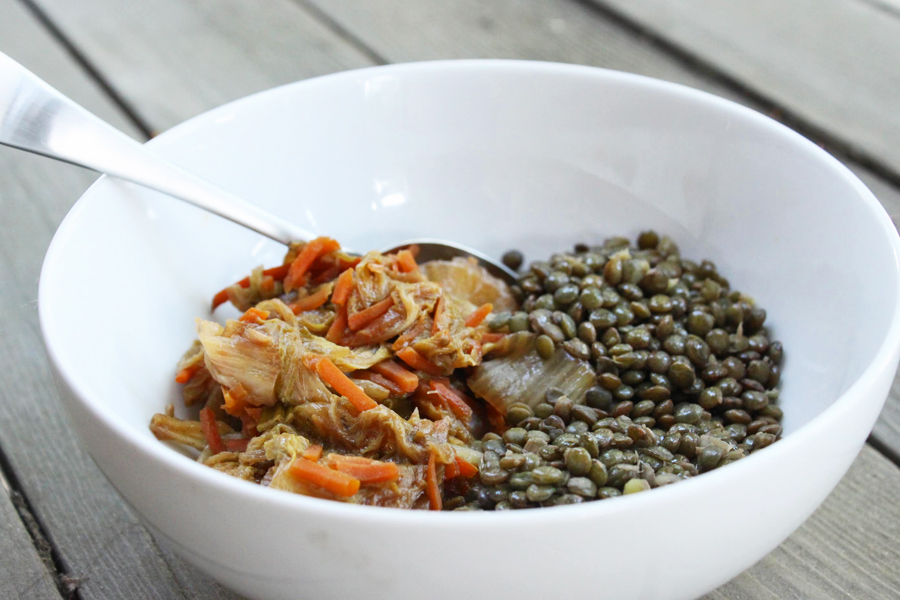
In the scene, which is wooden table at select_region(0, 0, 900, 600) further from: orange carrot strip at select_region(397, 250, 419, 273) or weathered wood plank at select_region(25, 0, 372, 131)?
orange carrot strip at select_region(397, 250, 419, 273)

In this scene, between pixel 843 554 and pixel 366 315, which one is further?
pixel 366 315

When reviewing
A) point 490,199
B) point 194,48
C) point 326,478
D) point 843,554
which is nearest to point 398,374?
point 326,478

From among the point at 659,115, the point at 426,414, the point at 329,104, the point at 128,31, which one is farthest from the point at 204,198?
the point at 128,31

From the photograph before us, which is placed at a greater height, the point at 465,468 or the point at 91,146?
the point at 91,146

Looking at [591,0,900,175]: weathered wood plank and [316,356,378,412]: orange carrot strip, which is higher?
[591,0,900,175]: weathered wood plank

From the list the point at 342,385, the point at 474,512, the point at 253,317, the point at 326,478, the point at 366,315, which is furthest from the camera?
the point at 366,315

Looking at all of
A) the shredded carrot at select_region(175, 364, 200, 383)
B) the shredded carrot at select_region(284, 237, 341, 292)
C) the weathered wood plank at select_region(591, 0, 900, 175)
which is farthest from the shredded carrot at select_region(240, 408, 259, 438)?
the weathered wood plank at select_region(591, 0, 900, 175)

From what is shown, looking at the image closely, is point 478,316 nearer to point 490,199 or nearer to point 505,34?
point 490,199
